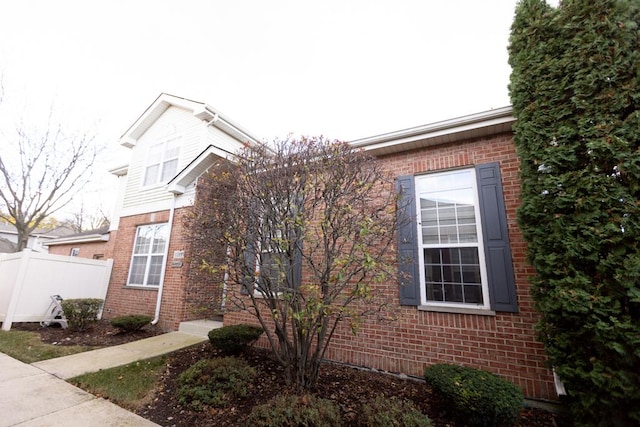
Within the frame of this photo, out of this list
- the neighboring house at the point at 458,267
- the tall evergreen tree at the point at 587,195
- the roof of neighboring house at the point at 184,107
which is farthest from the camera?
the roof of neighboring house at the point at 184,107

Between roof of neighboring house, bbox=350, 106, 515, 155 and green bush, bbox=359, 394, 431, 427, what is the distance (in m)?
4.17

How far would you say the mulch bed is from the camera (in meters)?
3.12

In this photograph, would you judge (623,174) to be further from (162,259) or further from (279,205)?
(162,259)

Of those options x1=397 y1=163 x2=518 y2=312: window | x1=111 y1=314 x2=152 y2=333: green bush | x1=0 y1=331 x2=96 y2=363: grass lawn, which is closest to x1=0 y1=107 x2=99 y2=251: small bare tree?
x1=0 y1=331 x2=96 y2=363: grass lawn

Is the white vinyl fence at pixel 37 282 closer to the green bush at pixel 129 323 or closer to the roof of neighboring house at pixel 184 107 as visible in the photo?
the green bush at pixel 129 323

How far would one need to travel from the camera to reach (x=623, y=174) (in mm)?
2705

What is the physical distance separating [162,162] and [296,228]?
8.34 m

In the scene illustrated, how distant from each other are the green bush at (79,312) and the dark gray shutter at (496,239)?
966 cm

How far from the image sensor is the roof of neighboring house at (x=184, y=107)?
884cm

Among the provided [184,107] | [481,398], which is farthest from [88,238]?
[481,398]

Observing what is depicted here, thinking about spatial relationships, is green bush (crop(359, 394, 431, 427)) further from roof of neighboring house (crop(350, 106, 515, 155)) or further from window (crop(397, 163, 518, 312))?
roof of neighboring house (crop(350, 106, 515, 155))

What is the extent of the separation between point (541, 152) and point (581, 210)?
2.71 ft

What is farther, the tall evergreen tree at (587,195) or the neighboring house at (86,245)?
the neighboring house at (86,245)

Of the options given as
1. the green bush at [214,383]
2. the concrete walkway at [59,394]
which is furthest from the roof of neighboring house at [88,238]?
the green bush at [214,383]
